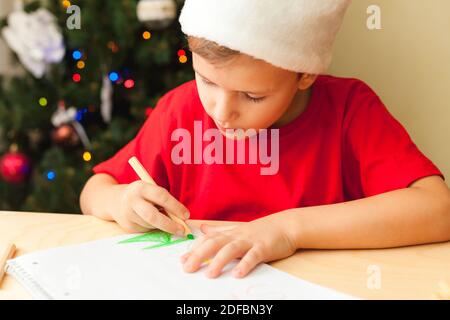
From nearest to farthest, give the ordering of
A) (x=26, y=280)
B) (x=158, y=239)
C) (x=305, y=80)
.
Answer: (x=26, y=280)
(x=158, y=239)
(x=305, y=80)

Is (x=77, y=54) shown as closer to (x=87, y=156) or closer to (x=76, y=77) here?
(x=76, y=77)

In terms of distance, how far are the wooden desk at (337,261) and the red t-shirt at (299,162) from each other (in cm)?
21

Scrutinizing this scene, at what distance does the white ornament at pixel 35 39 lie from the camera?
167 centimetres

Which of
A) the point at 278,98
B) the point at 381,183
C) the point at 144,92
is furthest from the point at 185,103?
the point at 144,92

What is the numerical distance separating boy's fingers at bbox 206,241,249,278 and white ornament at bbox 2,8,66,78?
120 centimetres

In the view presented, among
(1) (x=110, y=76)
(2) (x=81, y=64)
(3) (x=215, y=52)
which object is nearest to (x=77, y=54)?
(2) (x=81, y=64)

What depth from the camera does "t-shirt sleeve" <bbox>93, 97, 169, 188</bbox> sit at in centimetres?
103

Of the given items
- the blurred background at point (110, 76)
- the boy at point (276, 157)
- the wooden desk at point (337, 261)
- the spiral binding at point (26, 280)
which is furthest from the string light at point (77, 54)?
the spiral binding at point (26, 280)

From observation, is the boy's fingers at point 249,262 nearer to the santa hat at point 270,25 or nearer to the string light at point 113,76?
the santa hat at point 270,25

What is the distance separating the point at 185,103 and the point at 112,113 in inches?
27.5

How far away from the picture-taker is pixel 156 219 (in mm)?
764

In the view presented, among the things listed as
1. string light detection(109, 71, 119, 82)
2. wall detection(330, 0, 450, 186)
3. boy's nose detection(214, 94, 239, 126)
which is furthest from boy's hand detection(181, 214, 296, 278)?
string light detection(109, 71, 119, 82)

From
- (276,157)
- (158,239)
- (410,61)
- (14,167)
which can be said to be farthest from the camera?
(14,167)

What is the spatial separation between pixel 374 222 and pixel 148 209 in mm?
314
